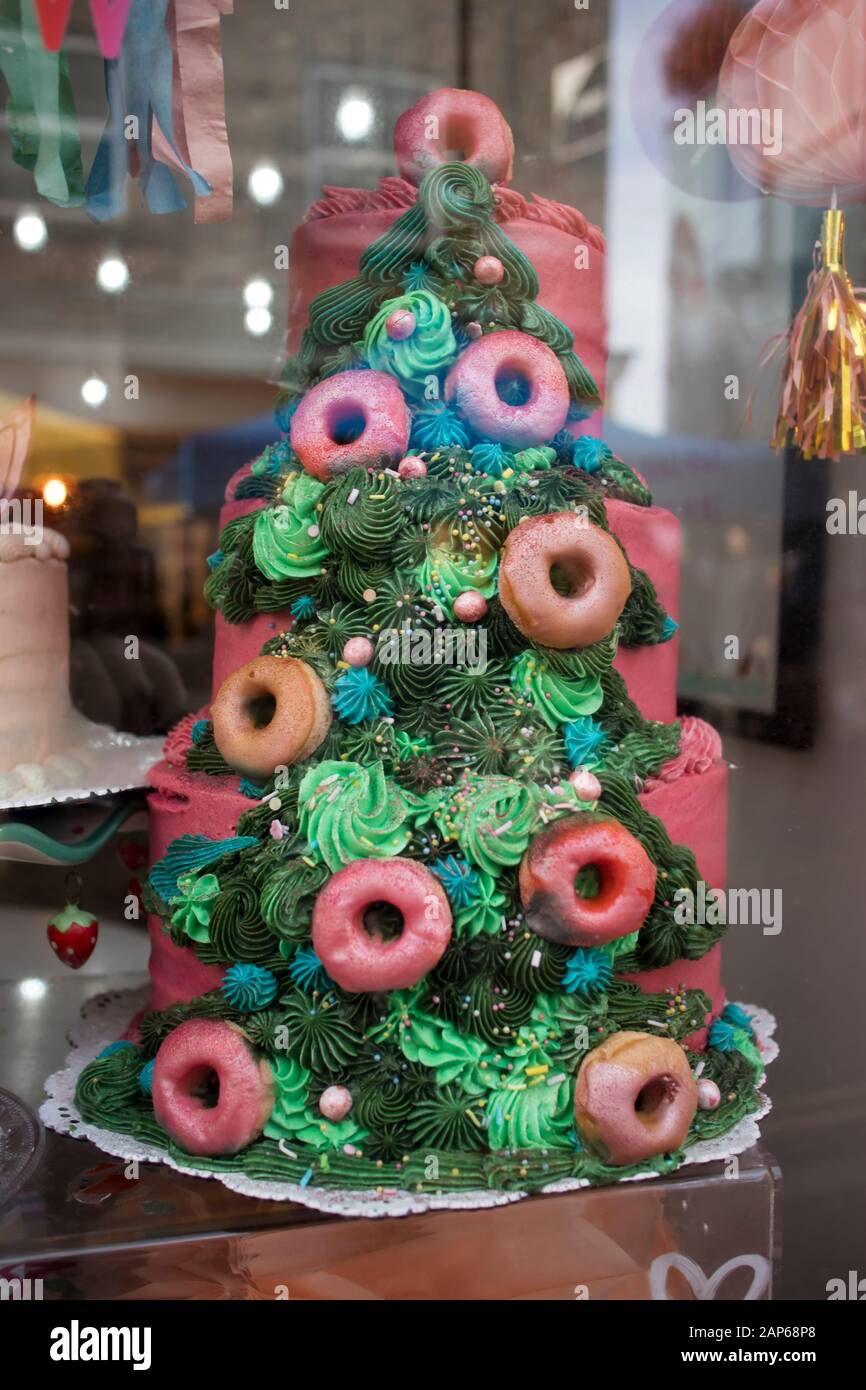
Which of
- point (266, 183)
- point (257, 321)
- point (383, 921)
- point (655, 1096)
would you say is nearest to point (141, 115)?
point (266, 183)

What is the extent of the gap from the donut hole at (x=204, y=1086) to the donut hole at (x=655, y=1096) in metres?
0.94

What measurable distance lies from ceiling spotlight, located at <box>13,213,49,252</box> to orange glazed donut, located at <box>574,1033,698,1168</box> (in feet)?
9.91

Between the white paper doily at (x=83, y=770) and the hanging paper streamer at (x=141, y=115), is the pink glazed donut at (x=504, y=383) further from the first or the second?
the white paper doily at (x=83, y=770)

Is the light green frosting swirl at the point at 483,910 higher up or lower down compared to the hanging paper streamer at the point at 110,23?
lower down

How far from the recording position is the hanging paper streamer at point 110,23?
294 cm

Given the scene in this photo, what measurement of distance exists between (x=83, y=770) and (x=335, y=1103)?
3.89 ft

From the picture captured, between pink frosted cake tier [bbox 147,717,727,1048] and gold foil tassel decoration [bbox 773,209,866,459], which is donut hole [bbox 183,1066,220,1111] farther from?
gold foil tassel decoration [bbox 773,209,866,459]

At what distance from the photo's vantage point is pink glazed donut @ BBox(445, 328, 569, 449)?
284 centimetres

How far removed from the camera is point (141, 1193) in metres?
2.63

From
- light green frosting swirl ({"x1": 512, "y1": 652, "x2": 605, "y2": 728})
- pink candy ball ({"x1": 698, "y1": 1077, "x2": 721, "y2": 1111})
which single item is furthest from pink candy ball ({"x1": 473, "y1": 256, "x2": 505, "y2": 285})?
pink candy ball ({"x1": 698, "y1": 1077, "x2": 721, "y2": 1111})

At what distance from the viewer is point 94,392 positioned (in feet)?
14.6

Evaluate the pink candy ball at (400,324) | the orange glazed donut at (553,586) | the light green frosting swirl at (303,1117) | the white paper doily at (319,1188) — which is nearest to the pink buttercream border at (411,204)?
the pink candy ball at (400,324)

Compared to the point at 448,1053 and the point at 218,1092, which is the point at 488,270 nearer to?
the point at 448,1053
